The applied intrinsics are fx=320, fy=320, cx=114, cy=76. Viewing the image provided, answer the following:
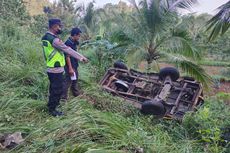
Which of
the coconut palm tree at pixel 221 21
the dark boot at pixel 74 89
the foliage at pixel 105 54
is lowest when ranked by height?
the dark boot at pixel 74 89

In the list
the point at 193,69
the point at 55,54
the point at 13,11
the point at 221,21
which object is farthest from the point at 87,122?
the point at 13,11

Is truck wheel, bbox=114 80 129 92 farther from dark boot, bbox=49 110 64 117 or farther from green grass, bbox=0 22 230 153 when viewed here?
dark boot, bbox=49 110 64 117

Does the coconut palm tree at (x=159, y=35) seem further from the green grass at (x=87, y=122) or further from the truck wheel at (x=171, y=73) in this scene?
the green grass at (x=87, y=122)

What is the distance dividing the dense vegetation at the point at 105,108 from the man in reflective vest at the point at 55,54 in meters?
0.57

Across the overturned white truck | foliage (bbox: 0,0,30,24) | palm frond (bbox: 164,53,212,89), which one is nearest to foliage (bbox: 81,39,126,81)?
the overturned white truck

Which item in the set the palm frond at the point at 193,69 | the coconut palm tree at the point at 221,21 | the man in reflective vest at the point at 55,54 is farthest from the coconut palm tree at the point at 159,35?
the man in reflective vest at the point at 55,54

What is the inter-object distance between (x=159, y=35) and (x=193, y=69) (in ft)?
6.44

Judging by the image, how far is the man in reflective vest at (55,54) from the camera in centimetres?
Result: 529

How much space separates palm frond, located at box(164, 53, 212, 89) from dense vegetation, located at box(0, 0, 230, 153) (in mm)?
24

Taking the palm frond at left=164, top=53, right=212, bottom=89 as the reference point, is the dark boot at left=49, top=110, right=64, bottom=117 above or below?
below

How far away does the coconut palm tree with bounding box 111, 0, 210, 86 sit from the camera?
8.72 meters

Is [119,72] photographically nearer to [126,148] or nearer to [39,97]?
[39,97]

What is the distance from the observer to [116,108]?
6594 millimetres

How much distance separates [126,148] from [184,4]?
18.8 ft
